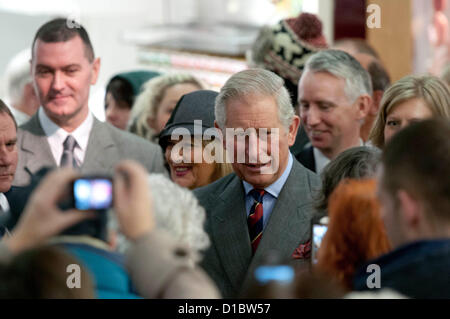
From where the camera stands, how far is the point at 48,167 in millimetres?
1665

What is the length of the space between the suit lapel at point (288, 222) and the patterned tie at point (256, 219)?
0.04 meters

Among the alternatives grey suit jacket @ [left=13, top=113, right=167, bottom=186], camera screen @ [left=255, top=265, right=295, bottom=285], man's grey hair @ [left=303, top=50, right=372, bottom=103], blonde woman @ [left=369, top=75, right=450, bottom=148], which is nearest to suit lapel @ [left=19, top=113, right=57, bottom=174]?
grey suit jacket @ [left=13, top=113, right=167, bottom=186]

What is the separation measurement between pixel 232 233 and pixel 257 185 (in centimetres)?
20

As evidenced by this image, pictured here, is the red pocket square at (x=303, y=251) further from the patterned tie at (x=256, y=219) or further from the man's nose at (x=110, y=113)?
the man's nose at (x=110, y=113)

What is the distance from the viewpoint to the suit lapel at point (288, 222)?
6.93 ft

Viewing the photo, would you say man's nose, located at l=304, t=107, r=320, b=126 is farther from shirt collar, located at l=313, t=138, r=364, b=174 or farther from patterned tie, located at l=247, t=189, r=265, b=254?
patterned tie, located at l=247, t=189, r=265, b=254

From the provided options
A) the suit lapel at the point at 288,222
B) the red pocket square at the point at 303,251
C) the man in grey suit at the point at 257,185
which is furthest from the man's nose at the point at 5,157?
the red pocket square at the point at 303,251

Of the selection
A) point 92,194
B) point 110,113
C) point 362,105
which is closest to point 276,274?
point 92,194

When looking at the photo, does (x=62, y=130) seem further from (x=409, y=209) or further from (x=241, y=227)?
(x=409, y=209)

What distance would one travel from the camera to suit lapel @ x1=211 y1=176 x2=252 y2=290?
80.4 inches

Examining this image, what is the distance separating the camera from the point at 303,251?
6.87 ft

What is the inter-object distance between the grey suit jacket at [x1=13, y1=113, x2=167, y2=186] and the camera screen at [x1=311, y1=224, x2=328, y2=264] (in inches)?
16.2

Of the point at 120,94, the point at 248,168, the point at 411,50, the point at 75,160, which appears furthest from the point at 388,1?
the point at 75,160
